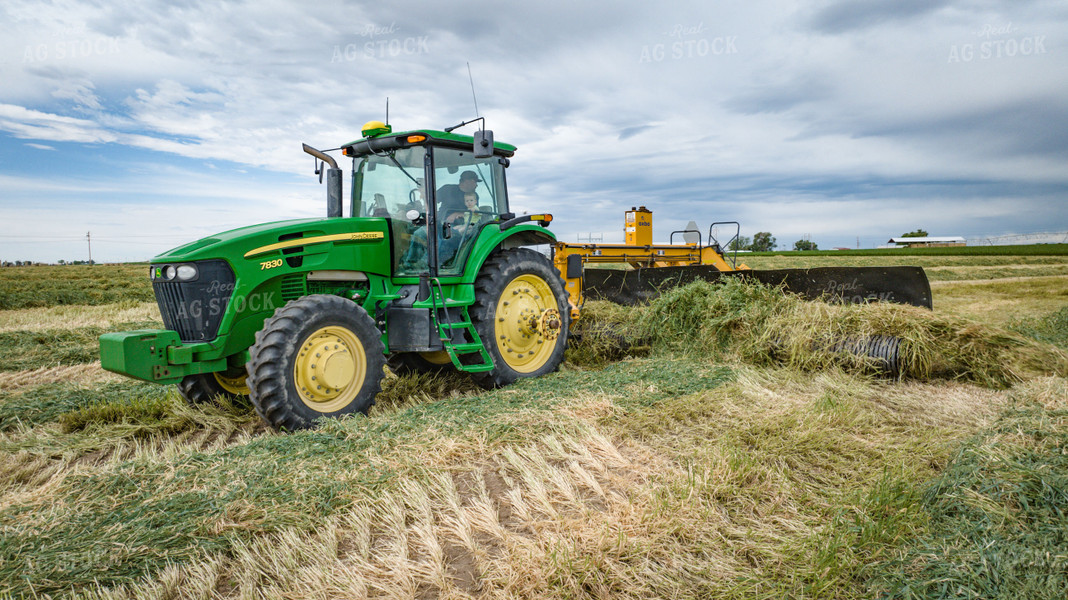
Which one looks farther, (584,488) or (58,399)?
(58,399)

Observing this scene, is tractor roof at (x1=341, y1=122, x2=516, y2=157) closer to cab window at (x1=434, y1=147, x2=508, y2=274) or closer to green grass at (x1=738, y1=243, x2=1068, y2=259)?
cab window at (x1=434, y1=147, x2=508, y2=274)

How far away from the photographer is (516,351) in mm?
5910

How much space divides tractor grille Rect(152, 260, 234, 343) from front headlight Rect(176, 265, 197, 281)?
2 cm

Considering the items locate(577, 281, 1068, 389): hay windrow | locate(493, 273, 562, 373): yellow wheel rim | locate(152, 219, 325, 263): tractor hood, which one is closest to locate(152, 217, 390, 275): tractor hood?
locate(152, 219, 325, 263): tractor hood

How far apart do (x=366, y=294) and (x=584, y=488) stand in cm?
283

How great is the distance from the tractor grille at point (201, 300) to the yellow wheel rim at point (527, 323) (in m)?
2.24

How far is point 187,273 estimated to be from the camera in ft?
14.0

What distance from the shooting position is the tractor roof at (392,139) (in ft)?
17.0

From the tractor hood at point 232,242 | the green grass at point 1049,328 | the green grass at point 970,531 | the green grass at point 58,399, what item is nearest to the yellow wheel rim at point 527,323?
the tractor hood at point 232,242

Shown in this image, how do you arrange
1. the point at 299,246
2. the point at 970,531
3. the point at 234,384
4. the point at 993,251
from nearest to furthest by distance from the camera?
the point at 970,531 < the point at 299,246 < the point at 234,384 < the point at 993,251

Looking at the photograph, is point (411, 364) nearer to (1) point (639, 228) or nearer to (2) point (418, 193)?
(2) point (418, 193)

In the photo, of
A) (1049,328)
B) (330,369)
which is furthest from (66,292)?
(1049,328)

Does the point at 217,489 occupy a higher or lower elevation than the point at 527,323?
lower

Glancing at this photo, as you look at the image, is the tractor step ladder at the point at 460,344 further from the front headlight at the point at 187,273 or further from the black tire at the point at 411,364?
the front headlight at the point at 187,273
